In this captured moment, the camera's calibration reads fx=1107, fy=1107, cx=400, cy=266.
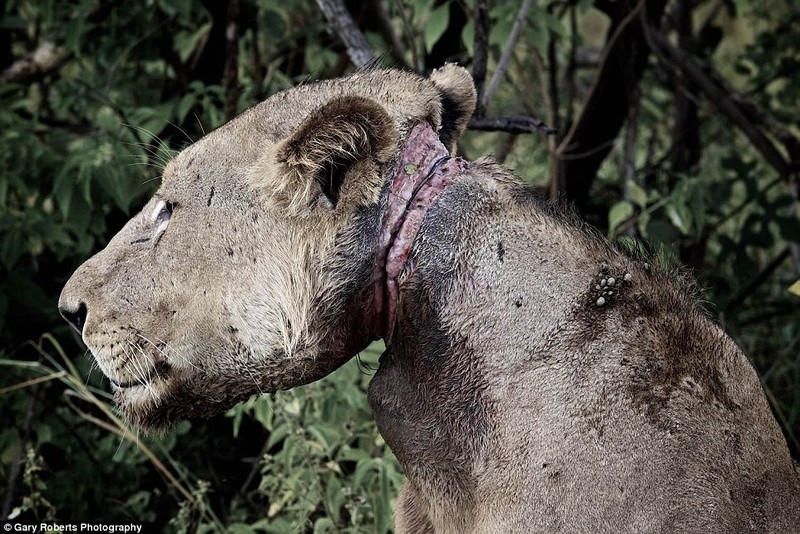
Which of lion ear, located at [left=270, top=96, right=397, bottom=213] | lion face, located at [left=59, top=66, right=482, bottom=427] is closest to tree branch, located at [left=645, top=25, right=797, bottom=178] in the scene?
lion face, located at [left=59, top=66, right=482, bottom=427]

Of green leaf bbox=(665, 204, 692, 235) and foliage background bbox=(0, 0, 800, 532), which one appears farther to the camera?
green leaf bbox=(665, 204, 692, 235)

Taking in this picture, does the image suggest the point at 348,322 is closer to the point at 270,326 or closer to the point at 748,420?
the point at 270,326

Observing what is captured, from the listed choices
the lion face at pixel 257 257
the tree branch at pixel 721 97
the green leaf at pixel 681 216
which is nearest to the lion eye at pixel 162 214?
the lion face at pixel 257 257

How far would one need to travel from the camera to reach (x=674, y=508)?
2.10m

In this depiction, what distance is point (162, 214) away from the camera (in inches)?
99.0

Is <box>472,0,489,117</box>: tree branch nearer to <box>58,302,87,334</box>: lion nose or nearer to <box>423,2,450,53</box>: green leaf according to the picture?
<box>423,2,450,53</box>: green leaf

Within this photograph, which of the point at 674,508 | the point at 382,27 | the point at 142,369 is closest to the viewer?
the point at 674,508

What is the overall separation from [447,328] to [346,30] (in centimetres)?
170

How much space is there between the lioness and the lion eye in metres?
0.03

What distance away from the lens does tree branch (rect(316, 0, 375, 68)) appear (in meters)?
3.64

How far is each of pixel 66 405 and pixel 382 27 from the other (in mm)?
2167

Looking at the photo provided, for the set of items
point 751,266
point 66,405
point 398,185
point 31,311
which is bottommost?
point 751,266

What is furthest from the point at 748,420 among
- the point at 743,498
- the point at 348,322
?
the point at 348,322

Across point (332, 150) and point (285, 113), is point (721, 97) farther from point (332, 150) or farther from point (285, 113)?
point (332, 150)
